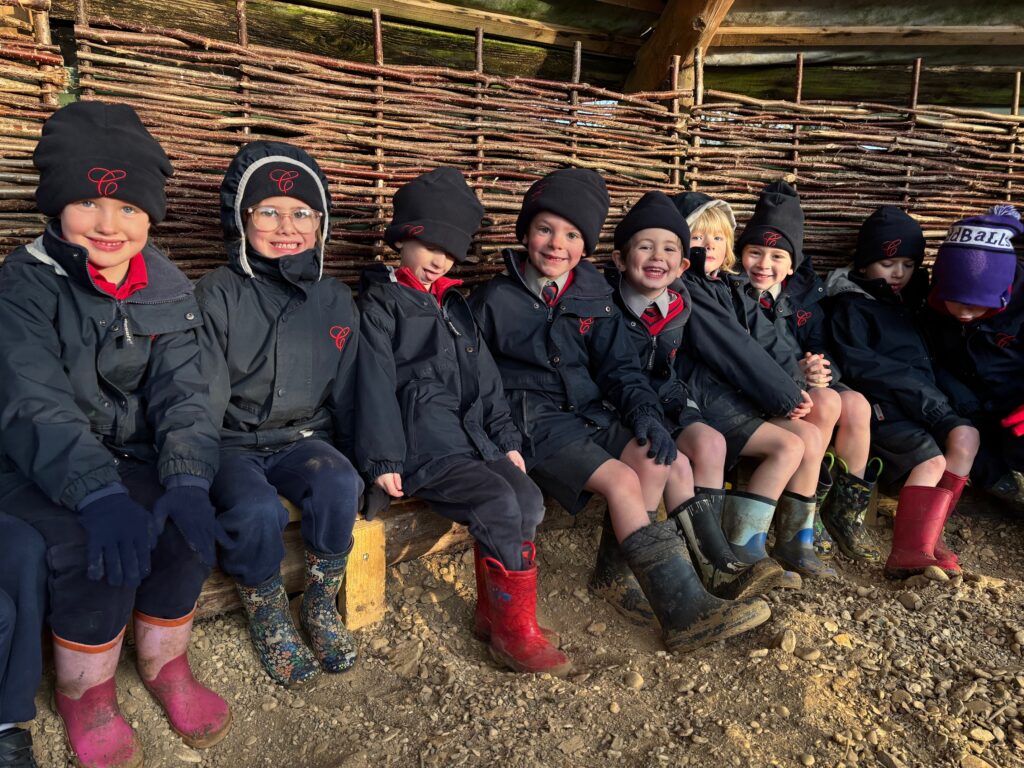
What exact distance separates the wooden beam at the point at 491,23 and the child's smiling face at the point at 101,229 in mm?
2129

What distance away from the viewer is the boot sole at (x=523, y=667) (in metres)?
2.41

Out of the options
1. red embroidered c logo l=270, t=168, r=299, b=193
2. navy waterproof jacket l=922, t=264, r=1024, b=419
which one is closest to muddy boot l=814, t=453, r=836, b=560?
navy waterproof jacket l=922, t=264, r=1024, b=419

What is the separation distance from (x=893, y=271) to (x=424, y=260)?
245 cm

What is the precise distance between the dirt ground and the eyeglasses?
126cm

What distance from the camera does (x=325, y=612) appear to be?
2.43 meters

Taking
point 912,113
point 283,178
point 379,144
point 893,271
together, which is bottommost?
point 893,271

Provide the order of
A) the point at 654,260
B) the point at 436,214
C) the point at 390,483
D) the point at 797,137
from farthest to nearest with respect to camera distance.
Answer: the point at 797,137
the point at 654,260
the point at 436,214
the point at 390,483

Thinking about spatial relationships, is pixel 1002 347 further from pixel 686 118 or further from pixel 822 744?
pixel 822 744

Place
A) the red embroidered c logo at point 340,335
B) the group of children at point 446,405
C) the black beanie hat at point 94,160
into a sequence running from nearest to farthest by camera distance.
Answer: the group of children at point 446,405, the black beanie hat at point 94,160, the red embroidered c logo at point 340,335

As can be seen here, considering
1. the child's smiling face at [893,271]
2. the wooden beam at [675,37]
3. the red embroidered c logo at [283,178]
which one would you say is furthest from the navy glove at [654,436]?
the wooden beam at [675,37]

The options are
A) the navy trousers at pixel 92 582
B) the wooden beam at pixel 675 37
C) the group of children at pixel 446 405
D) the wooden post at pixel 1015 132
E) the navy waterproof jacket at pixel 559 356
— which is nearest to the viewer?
the navy trousers at pixel 92 582

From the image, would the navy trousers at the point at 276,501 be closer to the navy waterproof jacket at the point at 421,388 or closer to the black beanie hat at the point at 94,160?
the navy waterproof jacket at the point at 421,388

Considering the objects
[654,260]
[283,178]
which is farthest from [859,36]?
[283,178]

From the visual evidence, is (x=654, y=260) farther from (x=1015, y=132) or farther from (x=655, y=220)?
(x=1015, y=132)
